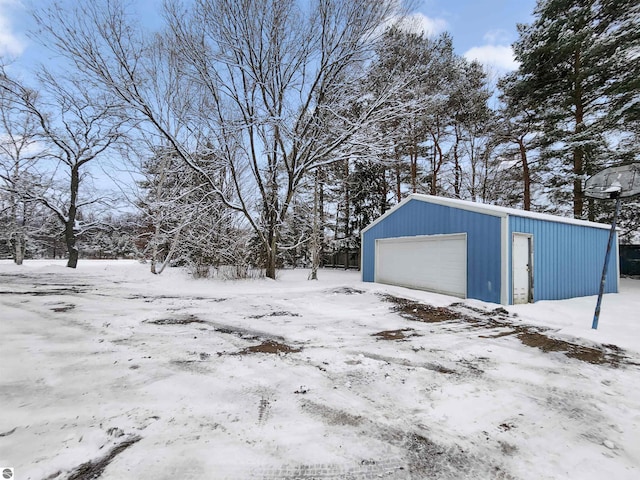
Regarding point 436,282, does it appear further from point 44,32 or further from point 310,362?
point 44,32

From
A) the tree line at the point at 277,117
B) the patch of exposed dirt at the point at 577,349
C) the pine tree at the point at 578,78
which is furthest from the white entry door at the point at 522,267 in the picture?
the pine tree at the point at 578,78

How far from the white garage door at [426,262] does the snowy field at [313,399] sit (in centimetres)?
264

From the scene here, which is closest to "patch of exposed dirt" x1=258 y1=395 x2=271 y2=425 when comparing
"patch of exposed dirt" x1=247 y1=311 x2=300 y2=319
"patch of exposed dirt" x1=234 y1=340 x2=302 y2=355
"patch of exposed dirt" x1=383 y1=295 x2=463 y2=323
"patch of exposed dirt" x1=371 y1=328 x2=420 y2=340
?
"patch of exposed dirt" x1=234 y1=340 x2=302 y2=355

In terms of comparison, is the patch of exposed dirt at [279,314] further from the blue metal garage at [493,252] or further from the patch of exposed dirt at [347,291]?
the blue metal garage at [493,252]

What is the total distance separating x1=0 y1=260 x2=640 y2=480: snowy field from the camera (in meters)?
1.62

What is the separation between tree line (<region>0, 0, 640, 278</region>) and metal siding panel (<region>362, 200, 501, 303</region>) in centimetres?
238

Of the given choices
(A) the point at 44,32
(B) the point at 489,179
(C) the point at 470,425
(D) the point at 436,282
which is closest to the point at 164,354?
(C) the point at 470,425

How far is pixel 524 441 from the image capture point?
185 cm

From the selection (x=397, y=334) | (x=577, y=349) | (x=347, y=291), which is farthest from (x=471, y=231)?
(x=397, y=334)

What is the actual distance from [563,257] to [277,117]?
8.48m

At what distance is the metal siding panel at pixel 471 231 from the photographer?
6.45 m

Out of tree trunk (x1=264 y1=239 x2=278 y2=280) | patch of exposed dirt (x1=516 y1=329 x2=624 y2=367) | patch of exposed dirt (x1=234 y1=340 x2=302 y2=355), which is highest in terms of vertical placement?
tree trunk (x1=264 y1=239 x2=278 y2=280)

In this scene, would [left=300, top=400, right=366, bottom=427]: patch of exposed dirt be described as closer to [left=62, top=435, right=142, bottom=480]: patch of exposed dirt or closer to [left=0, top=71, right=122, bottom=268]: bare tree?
[left=62, top=435, right=142, bottom=480]: patch of exposed dirt

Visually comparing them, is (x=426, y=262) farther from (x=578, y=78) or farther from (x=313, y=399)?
(x=578, y=78)
